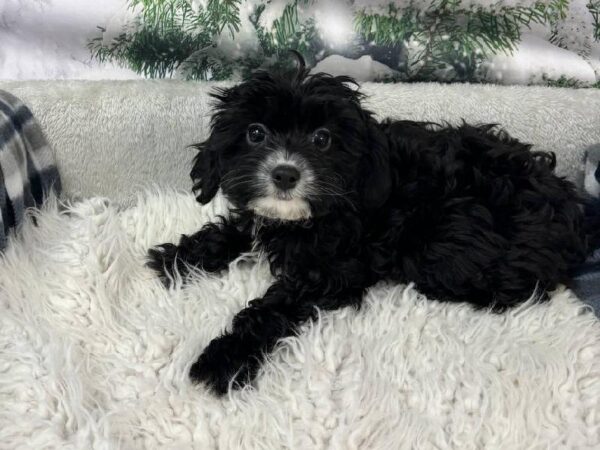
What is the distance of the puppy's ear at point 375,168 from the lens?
139 cm

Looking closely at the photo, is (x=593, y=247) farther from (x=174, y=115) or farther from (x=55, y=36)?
(x=55, y=36)

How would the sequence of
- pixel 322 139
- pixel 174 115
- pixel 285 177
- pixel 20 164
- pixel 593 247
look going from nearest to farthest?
pixel 285 177 < pixel 322 139 < pixel 593 247 < pixel 20 164 < pixel 174 115

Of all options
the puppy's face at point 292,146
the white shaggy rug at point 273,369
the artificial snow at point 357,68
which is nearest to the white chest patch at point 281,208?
the puppy's face at point 292,146

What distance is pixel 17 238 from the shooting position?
1728mm

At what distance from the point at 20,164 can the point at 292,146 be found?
1.01 metres

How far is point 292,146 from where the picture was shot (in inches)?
52.0

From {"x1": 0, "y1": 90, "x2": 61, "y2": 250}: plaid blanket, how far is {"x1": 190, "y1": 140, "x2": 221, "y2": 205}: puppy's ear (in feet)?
2.14

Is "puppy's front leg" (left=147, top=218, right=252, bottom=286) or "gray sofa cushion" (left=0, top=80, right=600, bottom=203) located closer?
"puppy's front leg" (left=147, top=218, right=252, bottom=286)

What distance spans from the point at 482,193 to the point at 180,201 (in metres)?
0.98

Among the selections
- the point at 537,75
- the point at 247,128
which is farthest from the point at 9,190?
the point at 537,75

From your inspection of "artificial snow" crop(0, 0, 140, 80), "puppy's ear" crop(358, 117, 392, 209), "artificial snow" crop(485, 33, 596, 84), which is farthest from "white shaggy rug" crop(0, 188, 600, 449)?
"artificial snow" crop(485, 33, 596, 84)

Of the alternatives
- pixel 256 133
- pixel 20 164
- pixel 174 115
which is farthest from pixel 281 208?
pixel 20 164

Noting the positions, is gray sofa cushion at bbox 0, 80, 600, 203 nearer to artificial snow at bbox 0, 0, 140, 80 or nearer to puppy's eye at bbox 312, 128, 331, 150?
artificial snow at bbox 0, 0, 140, 80

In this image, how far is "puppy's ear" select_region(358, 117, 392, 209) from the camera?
139 centimetres
